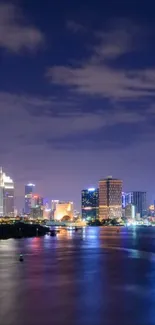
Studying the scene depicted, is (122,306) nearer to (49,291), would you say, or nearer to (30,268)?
(49,291)

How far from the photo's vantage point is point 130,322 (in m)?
29.1

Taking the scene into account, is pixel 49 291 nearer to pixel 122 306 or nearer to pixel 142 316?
pixel 122 306

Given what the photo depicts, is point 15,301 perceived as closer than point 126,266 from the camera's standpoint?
Yes

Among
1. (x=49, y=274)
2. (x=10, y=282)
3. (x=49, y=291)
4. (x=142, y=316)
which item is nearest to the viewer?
(x=142, y=316)

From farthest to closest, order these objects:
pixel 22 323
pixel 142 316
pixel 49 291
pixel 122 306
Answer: pixel 49 291, pixel 122 306, pixel 142 316, pixel 22 323

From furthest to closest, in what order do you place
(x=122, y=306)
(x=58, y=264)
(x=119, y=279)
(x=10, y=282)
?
(x=58, y=264) → (x=119, y=279) → (x=10, y=282) → (x=122, y=306)

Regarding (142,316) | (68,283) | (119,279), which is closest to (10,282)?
(68,283)

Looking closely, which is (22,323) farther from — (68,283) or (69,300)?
(68,283)

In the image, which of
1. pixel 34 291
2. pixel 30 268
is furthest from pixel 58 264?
pixel 34 291

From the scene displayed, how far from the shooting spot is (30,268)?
58875 millimetres

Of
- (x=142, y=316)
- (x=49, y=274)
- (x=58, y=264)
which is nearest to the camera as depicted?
(x=142, y=316)

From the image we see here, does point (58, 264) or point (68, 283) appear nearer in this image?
point (68, 283)

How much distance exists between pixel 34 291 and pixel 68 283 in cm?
641

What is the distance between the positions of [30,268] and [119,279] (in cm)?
1243
